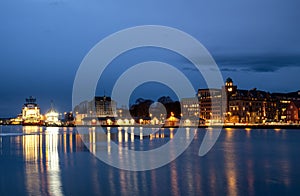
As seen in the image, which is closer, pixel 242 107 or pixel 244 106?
pixel 242 107

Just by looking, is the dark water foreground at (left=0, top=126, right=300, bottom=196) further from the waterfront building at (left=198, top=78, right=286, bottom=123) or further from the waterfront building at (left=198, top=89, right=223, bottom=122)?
the waterfront building at (left=198, top=89, right=223, bottom=122)

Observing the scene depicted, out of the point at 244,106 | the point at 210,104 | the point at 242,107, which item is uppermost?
the point at 210,104

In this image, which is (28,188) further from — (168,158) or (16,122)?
(16,122)

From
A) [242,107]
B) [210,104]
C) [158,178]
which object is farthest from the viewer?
[210,104]

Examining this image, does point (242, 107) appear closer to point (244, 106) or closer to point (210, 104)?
point (244, 106)

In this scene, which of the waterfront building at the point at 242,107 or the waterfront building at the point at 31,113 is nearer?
the waterfront building at the point at 242,107

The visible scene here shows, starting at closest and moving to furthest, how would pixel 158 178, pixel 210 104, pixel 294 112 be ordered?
pixel 158 178
pixel 294 112
pixel 210 104

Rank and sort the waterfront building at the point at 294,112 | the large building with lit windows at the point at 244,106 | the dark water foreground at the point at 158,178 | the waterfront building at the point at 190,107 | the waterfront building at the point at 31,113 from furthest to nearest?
the waterfront building at the point at 31,113 < the waterfront building at the point at 190,107 < the large building with lit windows at the point at 244,106 < the waterfront building at the point at 294,112 < the dark water foreground at the point at 158,178

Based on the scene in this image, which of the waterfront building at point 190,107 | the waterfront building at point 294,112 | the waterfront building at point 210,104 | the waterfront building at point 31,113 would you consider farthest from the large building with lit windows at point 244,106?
the waterfront building at point 31,113

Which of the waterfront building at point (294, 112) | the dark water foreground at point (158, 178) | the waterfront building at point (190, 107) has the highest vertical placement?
the waterfront building at point (190, 107)

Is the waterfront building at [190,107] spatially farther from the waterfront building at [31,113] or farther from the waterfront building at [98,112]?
the waterfront building at [31,113]

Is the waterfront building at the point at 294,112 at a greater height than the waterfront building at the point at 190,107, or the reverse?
the waterfront building at the point at 190,107

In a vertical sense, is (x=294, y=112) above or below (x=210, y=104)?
below

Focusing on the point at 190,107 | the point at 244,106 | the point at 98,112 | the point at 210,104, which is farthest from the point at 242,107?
the point at 98,112
